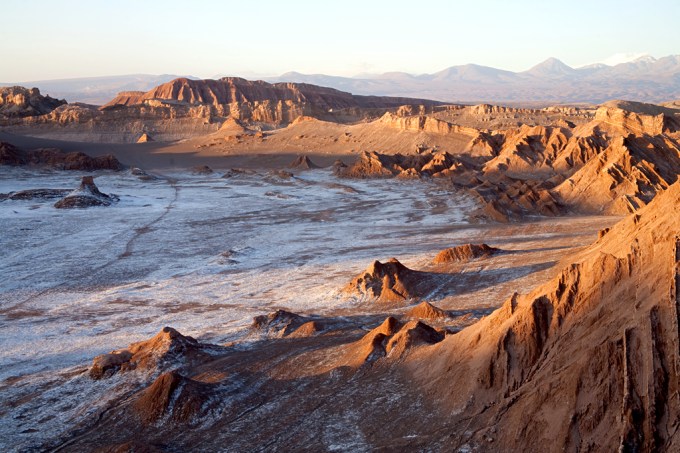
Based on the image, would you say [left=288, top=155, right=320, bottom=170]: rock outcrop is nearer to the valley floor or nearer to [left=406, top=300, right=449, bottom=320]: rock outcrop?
the valley floor

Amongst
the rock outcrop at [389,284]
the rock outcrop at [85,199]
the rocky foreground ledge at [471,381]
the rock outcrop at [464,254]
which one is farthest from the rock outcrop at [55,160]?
the rocky foreground ledge at [471,381]

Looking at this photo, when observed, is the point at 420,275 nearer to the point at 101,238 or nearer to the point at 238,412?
the point at 238,412

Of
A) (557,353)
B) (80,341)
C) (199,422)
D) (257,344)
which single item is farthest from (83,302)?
(557,353)

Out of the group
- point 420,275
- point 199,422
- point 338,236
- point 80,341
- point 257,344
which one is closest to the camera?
point 199,422

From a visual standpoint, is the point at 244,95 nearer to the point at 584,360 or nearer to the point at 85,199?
Result: the point at 85,199

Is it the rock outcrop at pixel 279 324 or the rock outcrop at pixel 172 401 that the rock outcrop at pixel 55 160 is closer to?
the rock outcrop at pixel 279 324

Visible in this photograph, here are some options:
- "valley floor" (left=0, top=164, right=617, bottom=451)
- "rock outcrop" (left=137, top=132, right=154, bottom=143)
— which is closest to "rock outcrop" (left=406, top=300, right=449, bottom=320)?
"valley floor" (left=0, top=164, right=617, bottom=451)
